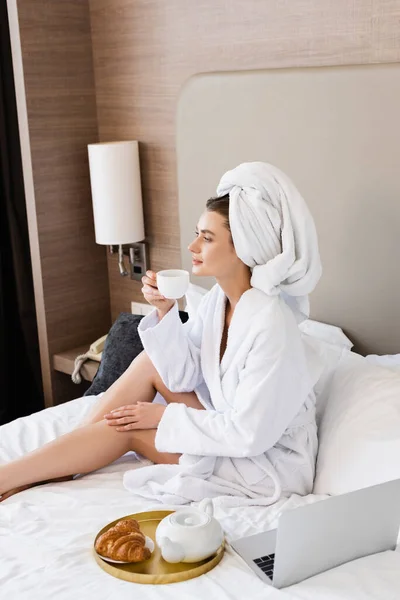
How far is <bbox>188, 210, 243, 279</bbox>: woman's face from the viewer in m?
2.13

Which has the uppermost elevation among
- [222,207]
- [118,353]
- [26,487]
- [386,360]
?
[222,207]

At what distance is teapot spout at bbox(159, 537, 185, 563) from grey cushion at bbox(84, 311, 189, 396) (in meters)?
1.21

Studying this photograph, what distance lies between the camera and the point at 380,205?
242 cm

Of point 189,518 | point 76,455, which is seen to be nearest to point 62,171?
point 76,455

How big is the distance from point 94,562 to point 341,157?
140 centimetres

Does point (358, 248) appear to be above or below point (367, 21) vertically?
below

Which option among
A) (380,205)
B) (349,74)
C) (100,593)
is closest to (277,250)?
(380,205)

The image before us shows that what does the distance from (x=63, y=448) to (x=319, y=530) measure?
2.72ft

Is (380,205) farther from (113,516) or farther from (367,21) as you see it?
(113,516)

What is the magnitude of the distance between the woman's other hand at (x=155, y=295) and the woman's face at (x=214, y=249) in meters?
0.13

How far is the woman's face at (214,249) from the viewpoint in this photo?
213 cm

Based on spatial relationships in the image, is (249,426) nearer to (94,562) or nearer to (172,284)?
(172,284)

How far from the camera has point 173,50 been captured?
3.05 metres

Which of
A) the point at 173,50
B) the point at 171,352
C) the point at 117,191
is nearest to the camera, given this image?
the point at 171,352
